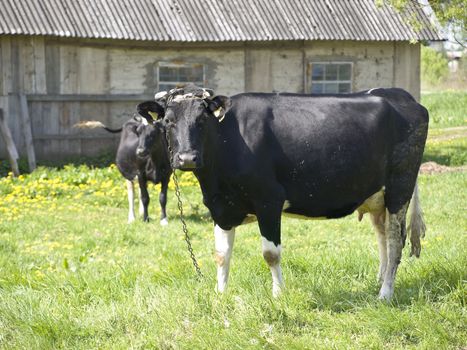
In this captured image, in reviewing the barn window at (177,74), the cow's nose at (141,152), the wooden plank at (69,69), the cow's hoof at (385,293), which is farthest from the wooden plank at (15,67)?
the cow's hoof at (385,293)

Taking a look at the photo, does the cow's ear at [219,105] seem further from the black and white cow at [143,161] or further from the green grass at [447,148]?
the green grass at [447,148]

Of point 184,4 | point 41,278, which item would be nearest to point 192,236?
point 41,278

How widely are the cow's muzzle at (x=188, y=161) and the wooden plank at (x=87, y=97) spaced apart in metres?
11.9

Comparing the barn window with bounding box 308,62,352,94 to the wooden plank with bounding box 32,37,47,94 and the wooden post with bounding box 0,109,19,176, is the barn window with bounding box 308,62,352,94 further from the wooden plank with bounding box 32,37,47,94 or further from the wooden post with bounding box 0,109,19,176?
the wooden post with bounding box 0,109,19,176

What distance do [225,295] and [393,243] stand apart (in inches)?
62.5

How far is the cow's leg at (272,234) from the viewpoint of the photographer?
6324 millimetres

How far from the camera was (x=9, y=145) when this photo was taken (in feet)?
52.7

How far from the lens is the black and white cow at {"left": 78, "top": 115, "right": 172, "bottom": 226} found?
1175 cm

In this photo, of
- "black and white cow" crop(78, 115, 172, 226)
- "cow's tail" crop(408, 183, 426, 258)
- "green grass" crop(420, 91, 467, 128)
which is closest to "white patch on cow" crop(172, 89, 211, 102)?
"cow's tail" crop(408, 183, 426, 258)

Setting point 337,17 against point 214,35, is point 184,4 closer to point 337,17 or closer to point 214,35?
point 214,35

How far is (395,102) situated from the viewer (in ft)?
23.0

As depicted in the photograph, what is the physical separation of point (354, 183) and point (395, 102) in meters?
0.91

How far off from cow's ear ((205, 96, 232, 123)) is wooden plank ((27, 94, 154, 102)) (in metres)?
11.7

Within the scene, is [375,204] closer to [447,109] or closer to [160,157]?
[160,157]
